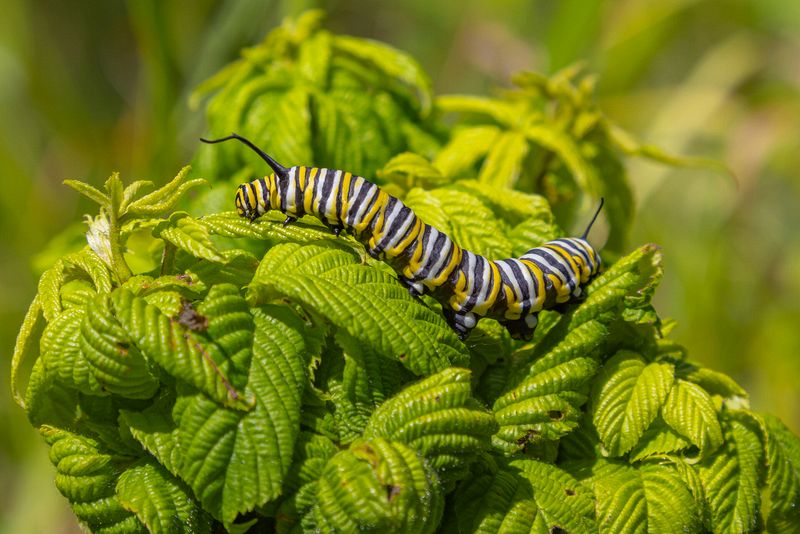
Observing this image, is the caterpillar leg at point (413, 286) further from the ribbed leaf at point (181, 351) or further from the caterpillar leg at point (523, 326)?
the ribbed leaf at point (181, 351)

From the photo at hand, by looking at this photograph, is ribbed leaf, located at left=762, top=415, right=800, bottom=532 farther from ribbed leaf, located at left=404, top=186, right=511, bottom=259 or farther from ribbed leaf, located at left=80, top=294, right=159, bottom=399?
ribbed leaf, located at left=80, top=294, right=159, bottom=399

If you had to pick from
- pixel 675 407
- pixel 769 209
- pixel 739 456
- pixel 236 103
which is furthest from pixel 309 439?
pixel 769 209

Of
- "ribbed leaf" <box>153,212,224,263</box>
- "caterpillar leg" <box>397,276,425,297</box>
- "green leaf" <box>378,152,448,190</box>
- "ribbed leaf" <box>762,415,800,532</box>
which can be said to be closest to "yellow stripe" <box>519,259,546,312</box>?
"caterpillar leg" <box>397,276,425,297</box>

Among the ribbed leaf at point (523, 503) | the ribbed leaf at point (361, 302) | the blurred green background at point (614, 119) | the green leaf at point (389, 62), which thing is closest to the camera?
the ribbed leaf at point (361, 302)

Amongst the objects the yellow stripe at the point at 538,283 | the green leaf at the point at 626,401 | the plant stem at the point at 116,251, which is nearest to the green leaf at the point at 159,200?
the plant stem at the point at 116,251

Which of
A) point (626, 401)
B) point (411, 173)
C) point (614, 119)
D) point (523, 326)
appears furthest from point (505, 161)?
point (614, 119)

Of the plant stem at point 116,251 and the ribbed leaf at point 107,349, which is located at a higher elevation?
the plant stem at point 116,251

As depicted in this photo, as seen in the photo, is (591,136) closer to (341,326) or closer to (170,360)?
(341,326)

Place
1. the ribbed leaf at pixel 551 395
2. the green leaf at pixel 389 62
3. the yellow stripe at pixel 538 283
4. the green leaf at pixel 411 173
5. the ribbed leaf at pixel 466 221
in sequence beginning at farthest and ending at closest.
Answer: the green leaf at pixel 389 62, the green leaf at pixel 411 173, the ribbed leaf at pixel 466 221, the yellow stripe at pixel 538 283, the ribbed leaf at pixel 551 395
